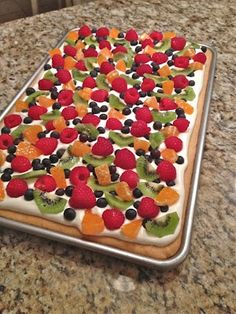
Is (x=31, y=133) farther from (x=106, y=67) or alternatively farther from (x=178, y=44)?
(x=178, y=44)

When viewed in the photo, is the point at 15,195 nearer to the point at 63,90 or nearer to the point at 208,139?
the point at 63,90

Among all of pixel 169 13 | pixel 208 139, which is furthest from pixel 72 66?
pixel 169 13

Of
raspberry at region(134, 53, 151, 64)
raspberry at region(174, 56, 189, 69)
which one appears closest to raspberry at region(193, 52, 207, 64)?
raspberry at region(174, 56, 189, 69)

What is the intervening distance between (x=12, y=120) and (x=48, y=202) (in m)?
0.31

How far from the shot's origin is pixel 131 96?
1107 mm

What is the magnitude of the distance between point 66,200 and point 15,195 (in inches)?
4.6

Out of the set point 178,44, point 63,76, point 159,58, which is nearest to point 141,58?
point 159,58

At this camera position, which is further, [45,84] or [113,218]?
[45,84]

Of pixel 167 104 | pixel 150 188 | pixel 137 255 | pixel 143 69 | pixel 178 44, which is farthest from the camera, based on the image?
pixel 178 44

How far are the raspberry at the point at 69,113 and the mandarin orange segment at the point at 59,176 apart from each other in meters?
0.21

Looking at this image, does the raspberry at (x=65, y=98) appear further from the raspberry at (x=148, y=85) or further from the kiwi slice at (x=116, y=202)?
the kiwi slice at (x=116, y=202)

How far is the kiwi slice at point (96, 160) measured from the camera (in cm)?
92

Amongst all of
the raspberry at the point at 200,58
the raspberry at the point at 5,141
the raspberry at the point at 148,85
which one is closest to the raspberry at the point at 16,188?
the raspberry at the point at 5,141

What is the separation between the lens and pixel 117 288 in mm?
759
